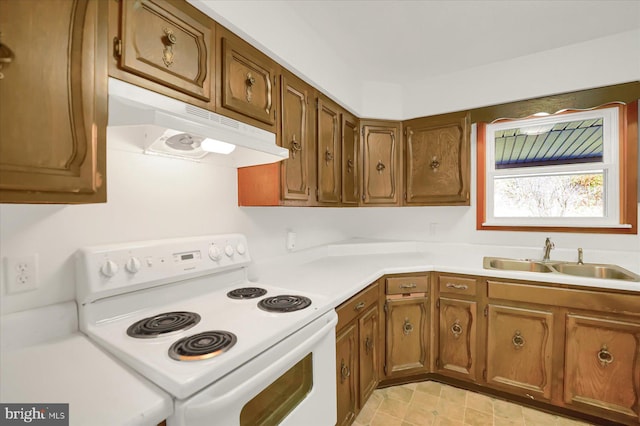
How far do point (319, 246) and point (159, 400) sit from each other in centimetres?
181

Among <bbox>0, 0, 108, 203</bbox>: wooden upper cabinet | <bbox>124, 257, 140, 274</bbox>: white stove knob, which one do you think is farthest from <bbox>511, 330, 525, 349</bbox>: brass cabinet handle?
<bbox>0, 0, 108, 203</bbox>: wooden upper cabinet

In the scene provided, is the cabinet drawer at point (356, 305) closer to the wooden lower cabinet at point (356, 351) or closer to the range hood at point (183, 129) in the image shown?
the wooden lower cabinet at point (356, 351)

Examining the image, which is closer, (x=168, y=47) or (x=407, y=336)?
(x=168, y=47)

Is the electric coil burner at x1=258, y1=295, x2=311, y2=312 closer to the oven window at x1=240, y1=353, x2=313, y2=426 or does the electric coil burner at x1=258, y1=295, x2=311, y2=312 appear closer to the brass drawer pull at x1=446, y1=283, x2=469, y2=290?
the oven window at x1=240, y1=353, x2=313, y2=426

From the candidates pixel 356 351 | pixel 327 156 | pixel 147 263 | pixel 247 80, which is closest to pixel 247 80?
pixel 247 80

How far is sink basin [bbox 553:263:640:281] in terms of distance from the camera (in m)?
1.83

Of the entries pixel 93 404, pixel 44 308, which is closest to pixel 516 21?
pixel 93 404

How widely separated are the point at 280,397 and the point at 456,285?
1506mm

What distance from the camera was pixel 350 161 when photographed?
2.31m

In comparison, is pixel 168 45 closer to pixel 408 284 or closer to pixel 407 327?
pixel 408 284

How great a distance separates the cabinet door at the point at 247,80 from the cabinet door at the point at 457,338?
1793mm

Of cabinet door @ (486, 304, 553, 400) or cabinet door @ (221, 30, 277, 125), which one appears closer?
cabinet door @ (221, 30, 277, 125)

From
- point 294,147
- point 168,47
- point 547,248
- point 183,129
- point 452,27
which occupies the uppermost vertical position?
point 452,27

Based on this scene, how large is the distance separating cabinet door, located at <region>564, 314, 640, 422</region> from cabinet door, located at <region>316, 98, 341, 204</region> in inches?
66.6
